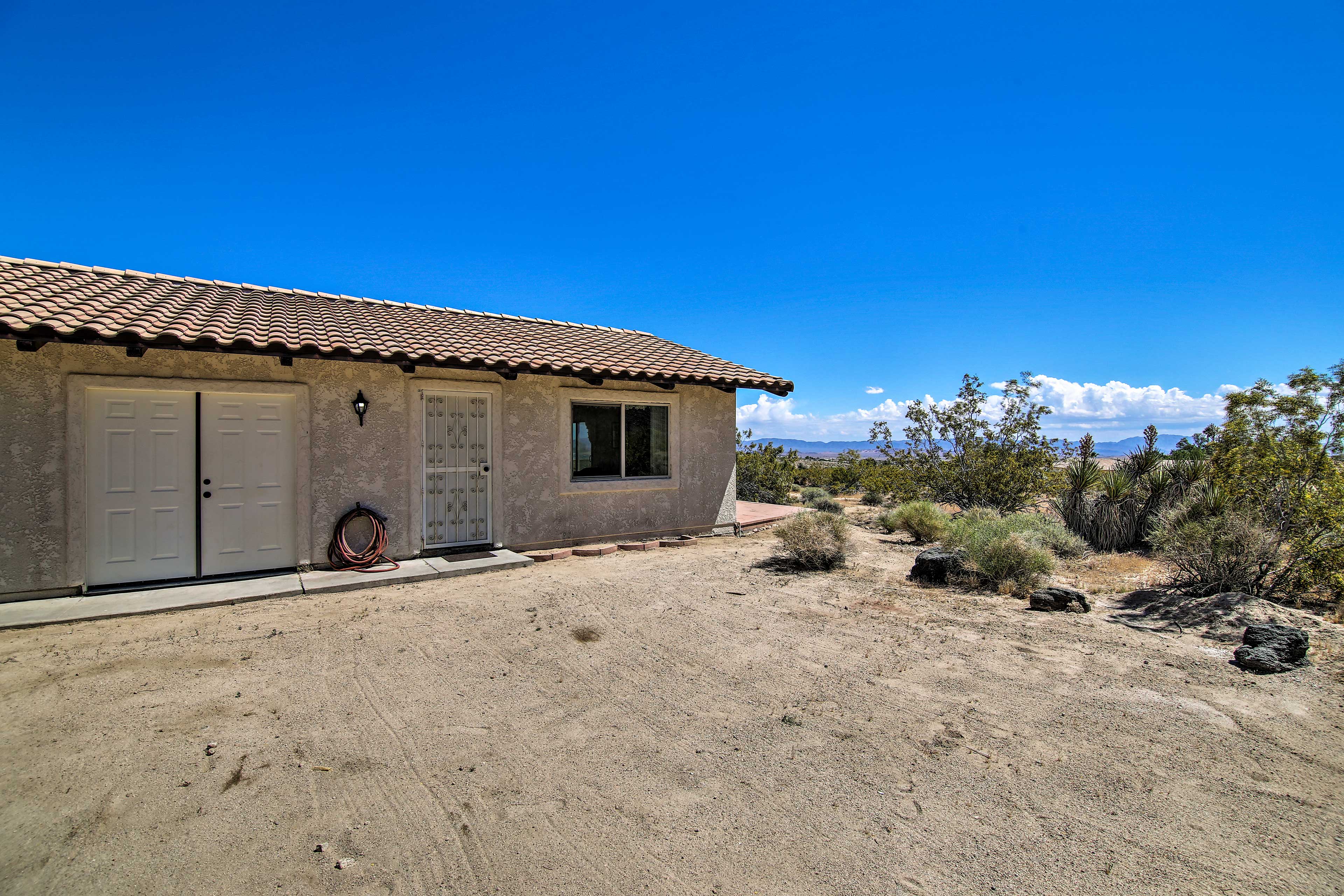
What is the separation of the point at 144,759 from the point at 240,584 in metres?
4.12

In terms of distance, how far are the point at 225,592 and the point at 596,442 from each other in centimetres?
534

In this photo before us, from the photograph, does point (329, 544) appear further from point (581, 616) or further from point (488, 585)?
point (581, 616)

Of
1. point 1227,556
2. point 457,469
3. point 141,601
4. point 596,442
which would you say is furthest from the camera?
point 596,442

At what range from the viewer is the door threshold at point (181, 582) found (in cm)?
681

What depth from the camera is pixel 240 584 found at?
7180mm

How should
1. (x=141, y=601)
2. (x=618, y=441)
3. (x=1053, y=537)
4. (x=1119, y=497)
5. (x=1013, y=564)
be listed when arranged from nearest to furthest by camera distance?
(x=141, y=601) → (x=1013, y=564) → (x=1053, y=537) → (x=618, y=441) → (x=1119, y=497)

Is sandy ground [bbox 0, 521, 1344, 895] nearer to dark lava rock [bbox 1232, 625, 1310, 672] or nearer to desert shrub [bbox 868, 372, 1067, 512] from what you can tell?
dark lava rock [bbox 1232, 625, 1310, 672]

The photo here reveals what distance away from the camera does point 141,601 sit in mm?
6484

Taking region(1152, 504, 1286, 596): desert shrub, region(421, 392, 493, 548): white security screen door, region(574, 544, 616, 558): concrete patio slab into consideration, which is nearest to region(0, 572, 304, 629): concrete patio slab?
region(421, 392, 493, 548): white security screen door

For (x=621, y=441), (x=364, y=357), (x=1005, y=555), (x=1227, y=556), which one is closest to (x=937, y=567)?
(x=1005, y=555)

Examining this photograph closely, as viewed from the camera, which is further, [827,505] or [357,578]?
[827,505]

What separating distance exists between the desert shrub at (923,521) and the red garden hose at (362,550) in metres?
8.64

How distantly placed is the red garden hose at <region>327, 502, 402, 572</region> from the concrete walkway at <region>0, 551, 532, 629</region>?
0.47 feet

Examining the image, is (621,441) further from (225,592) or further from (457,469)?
(225,592)
